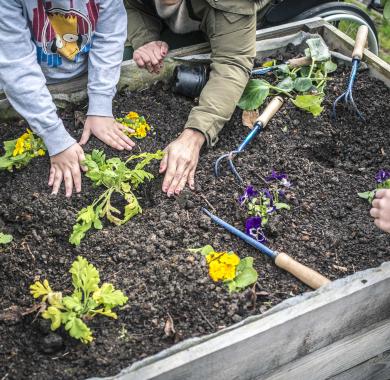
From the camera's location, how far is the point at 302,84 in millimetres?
2840

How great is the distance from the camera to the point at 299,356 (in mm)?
1985

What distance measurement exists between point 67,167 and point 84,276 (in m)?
0.63

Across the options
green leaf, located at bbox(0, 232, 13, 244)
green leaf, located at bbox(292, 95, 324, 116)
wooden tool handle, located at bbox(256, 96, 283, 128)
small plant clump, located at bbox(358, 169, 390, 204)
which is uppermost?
green leaf, located at bbox(292, 95, 324, 116)

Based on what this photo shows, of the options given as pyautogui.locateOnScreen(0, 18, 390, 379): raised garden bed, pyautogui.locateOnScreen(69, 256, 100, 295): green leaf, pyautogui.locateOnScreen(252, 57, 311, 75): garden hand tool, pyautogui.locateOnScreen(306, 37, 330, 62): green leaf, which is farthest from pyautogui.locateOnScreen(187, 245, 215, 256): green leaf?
pyautogui.locateOnScreen(306, 37, 330, 62): green leaf

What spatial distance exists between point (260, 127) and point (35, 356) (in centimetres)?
141

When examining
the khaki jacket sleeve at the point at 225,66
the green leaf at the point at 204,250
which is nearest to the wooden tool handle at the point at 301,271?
the green leaf at the point at 204,250

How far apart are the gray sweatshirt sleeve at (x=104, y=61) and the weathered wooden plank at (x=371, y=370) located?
151 centimetres

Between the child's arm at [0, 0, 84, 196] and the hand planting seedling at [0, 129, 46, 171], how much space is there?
11 centimetres

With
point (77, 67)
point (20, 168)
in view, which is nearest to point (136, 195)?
point (20, 168)

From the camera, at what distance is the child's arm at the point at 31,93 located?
2.23 m

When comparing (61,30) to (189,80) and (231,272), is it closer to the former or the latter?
(189,80)

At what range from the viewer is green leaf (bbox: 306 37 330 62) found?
9.61 ft

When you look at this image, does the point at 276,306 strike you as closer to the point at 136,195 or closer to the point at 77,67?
the point at 136,195

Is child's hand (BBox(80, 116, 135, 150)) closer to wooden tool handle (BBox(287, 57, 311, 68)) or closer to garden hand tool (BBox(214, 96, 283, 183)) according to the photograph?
garden hand tool (BBox(214, 96, 283, 183))
